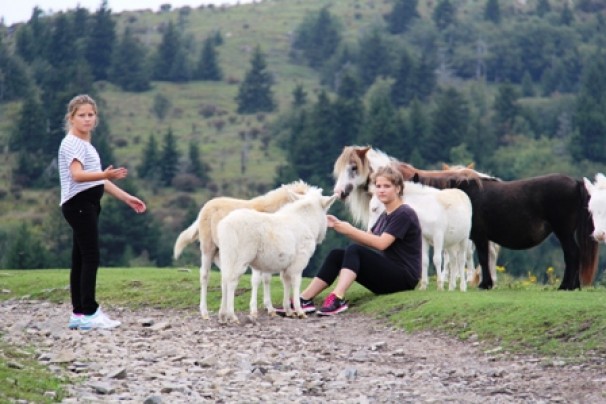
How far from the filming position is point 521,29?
156125mm

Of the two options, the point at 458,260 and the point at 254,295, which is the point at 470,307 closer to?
the point at 254,295

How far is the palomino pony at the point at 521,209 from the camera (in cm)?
1773

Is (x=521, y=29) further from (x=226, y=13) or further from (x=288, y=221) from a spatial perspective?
(x=288, y=221)

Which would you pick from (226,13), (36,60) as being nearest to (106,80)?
(36,60)

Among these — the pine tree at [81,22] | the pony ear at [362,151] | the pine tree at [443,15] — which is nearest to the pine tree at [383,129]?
the pine tree at [81,22]

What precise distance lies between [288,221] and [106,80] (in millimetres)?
123010

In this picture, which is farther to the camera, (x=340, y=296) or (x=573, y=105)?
(x=573, y=105)

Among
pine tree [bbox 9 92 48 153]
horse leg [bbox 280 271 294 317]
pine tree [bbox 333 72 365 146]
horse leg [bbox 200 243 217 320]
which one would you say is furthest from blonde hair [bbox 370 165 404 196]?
pine tree [bbox 333 72 365 146]

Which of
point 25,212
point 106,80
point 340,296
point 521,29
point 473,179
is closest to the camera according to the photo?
point 340,296

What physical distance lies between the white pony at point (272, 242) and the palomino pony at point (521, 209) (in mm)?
2515

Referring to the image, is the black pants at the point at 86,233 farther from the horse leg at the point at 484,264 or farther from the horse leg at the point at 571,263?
the horse leg at the point at 571,263

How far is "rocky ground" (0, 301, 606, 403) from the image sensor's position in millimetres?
10211

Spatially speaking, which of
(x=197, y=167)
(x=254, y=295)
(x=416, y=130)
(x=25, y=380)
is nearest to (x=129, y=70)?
(x=416, y=130)

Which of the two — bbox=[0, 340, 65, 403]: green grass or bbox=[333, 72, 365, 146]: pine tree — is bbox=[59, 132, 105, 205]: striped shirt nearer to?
bbox=[0, 340, 65, 403]: green grass
